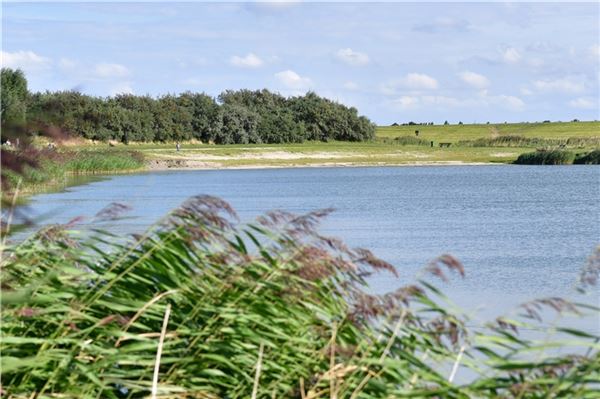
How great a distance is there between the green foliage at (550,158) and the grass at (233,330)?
7089 cm

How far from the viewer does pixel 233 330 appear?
5.00 meters

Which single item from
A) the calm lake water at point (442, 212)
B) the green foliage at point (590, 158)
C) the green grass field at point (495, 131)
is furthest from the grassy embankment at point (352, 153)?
the calm lake water at point (442, 212)

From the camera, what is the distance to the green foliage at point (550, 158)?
244ft

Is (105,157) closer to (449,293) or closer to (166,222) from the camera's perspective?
(449,293)

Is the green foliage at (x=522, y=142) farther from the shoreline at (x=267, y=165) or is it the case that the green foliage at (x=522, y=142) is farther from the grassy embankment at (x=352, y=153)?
the shoreline at (x=267, y=165)

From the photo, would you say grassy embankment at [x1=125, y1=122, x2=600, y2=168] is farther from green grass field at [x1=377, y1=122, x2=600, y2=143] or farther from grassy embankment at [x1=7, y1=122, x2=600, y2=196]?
green grass field at [x1=377, y1=122, x2=600, y2=143]

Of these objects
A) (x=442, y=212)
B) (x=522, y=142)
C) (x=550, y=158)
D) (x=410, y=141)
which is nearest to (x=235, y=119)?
(x=410, y=141)

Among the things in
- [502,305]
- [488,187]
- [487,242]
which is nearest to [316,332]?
[502,305]

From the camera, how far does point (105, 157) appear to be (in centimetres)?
5747

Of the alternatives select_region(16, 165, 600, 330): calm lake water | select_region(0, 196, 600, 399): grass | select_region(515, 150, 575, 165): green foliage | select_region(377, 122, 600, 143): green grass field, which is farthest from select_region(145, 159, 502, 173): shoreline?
select_region(0, 196, 600, 399): grass

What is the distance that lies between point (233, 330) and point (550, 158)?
71.8 m

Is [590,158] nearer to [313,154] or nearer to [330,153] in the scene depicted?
[330,153]

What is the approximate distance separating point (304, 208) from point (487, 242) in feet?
32.7

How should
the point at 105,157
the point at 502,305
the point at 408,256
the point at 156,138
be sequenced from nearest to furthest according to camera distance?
the point at 502,305, the point at 408,256, the point at 105,157, the point at 156,138
